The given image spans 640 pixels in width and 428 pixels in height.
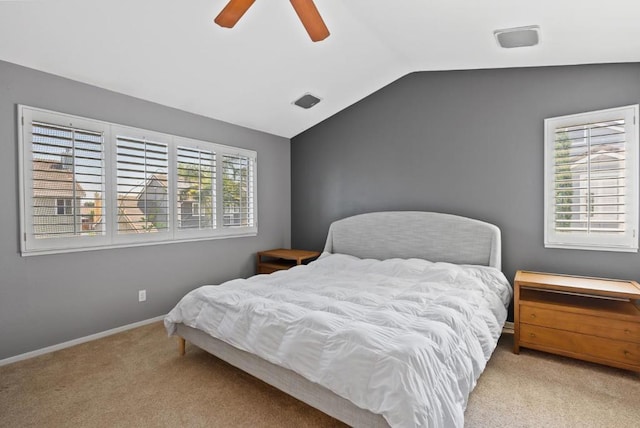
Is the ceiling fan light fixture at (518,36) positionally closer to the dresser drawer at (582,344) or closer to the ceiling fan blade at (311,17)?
the ceiling fan blade at (311,17)

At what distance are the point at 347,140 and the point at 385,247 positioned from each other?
5.23ft

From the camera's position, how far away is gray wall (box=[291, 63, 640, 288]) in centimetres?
290

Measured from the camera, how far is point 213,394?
6.99 ft

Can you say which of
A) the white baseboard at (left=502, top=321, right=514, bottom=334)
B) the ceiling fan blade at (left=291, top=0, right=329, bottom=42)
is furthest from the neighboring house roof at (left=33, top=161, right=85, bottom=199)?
the white baseboard at (left=502, top=321, right=514, bottom=334)

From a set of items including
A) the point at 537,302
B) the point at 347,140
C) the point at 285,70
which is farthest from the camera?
the point at 347,140

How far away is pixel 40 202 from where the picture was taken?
2645 mm

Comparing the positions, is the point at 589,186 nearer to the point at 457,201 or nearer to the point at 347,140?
the point at 457,201

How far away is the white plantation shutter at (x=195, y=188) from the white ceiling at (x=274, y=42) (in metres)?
0.54

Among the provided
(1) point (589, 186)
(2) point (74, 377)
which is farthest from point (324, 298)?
(1) point (589, 186)

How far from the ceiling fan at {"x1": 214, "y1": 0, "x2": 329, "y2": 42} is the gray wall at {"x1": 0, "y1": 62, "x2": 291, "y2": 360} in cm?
187

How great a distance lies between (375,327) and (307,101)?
305 centimetres

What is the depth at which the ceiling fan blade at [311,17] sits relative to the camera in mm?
1771

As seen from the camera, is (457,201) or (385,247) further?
(385,247)

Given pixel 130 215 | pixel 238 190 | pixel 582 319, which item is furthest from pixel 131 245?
Result: pixel 582 319
